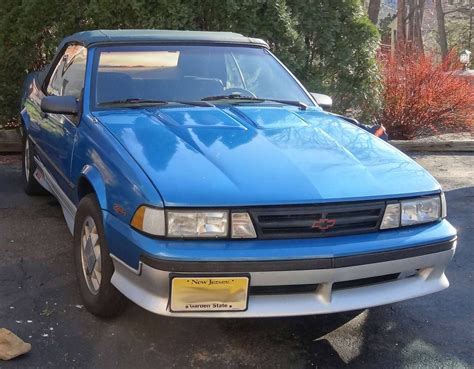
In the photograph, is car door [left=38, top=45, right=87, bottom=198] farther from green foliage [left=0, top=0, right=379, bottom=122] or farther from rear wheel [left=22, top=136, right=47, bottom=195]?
green foliage [left=0, top=0, right=379, bottom=122]

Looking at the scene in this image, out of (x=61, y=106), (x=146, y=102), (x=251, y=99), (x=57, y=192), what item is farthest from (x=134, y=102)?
(x=57, y=192)

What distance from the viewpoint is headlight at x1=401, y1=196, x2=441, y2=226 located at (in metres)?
3.18

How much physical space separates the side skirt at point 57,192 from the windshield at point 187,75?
0.71 meters

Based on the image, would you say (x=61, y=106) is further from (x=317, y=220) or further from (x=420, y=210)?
(x=420, y=210)

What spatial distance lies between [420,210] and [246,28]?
4.72m

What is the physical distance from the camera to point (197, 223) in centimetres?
288

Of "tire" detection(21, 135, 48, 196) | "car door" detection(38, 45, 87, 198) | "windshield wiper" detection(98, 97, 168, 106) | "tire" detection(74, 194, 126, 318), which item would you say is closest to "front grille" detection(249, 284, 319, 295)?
"tire" detection(74, 194, 126, 318)

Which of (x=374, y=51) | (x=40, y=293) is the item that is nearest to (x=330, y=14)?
(x=374, y=51)

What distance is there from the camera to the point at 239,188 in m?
2.96

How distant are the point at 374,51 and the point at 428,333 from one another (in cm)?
536

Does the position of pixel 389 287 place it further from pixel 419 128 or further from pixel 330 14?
pixel 419 128

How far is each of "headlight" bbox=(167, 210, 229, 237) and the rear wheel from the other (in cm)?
313

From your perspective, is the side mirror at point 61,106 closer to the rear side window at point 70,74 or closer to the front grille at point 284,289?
the rear side window at point 70,74

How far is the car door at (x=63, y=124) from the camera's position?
409 cm
